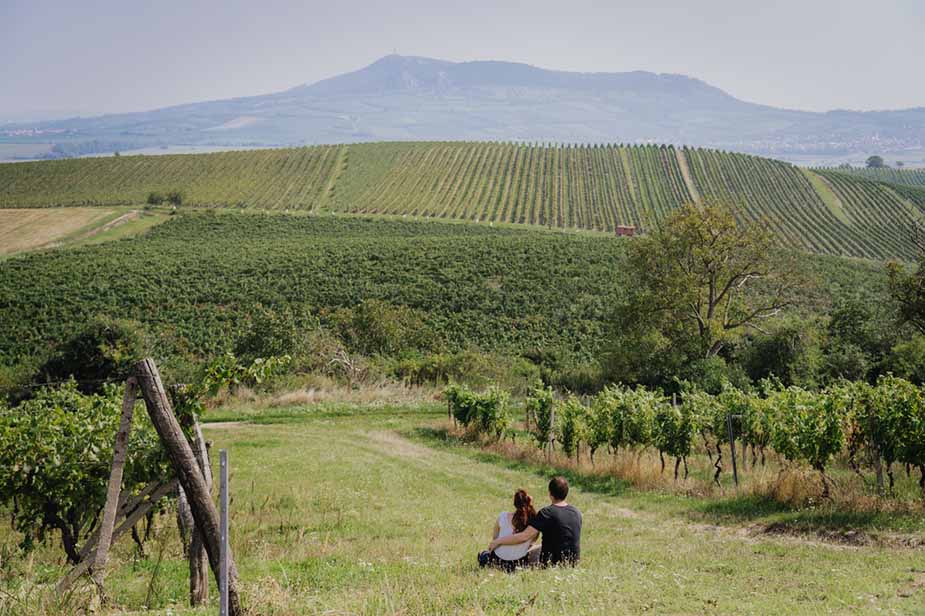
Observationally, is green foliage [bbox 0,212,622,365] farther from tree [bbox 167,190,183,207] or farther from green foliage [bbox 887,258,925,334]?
tree [bbox 167,190,183,207]

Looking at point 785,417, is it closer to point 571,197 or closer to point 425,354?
point 425,354

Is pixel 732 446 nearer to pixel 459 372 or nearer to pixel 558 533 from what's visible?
pixel 558 533

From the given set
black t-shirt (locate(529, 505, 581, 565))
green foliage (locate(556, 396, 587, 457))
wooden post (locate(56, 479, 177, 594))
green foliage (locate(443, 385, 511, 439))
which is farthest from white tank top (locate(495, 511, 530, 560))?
green foliage (locate(443, 385, 511, 439))

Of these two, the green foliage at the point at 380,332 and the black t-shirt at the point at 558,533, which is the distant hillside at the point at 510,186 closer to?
the green foliage at the point at 380,332

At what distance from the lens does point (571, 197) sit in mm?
112000

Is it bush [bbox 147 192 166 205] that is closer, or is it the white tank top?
the white tank top

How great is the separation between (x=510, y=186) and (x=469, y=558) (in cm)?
11078

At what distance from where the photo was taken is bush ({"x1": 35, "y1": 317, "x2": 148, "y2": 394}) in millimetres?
38969

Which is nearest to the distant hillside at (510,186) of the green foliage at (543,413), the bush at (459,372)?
the bush at (459,372)

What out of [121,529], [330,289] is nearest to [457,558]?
[121,529]

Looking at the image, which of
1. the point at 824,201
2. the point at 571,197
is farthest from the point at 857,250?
the point at 571,197

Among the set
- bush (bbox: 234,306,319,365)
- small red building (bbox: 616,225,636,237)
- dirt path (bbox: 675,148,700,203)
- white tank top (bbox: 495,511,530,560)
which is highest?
dirt path (bbox: 675,148,700,203)

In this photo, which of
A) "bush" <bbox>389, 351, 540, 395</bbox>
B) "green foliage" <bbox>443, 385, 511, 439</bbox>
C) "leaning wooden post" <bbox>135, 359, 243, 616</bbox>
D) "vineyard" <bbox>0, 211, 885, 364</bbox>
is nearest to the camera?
"leaning wooden post" <bbox>135, 359, 243, 616</bbox>

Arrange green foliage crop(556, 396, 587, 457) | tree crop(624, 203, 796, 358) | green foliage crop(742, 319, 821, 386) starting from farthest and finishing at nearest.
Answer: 1. tree crop(624, 203, 796, 358)
2. green foliage crop(742, 319, 821, 386)
3. green foliage crop(556, 396, 587, 457)
